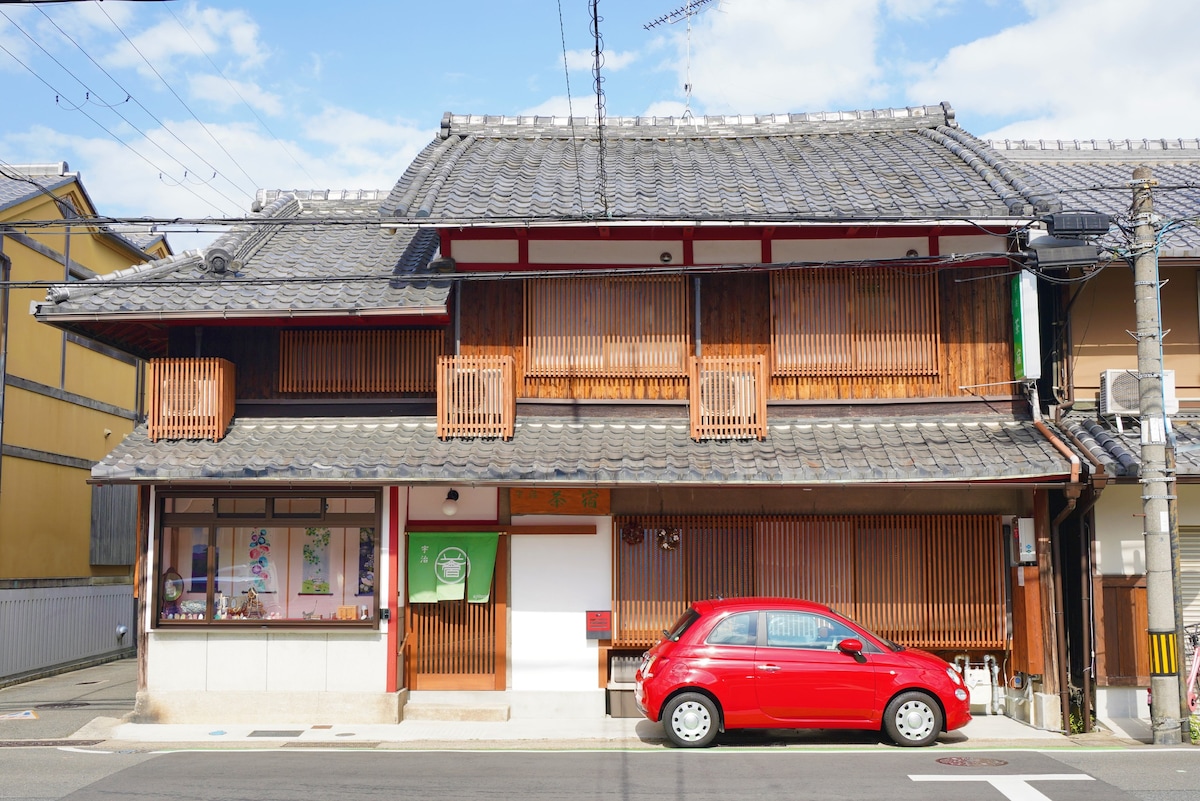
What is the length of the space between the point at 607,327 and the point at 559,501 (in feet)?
8.45

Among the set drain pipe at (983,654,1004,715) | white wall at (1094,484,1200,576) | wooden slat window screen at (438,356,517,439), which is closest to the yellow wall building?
wooden slat window screen at (438,356,517,439)

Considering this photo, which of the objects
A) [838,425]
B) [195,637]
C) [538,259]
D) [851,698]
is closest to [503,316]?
[538,259]

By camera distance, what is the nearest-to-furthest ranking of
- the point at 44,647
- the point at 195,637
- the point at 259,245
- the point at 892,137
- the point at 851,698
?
1. the point at 851,698
2. the point at 195,637
3. the point at 259,245
4. the point at 892,137
5. the point at 44,647

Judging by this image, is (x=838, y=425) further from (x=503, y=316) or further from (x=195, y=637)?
(x=195, y=637)

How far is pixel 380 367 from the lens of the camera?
14.9 meters

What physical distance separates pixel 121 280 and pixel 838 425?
397 inches

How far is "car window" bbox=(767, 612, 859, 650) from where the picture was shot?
38.7 feet

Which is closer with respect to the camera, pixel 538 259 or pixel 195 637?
pixel 195 637

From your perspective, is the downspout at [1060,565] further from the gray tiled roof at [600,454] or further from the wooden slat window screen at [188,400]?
the wooden slat window screen at [188,400]

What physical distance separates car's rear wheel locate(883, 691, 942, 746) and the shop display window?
6701mm

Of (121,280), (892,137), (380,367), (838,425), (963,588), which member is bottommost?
(963,588)

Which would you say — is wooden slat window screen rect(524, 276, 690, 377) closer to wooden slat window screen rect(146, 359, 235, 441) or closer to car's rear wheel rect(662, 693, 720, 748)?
wooden slat window screen rect(146, 359, 235, 441)

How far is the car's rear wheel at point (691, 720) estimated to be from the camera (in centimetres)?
1159

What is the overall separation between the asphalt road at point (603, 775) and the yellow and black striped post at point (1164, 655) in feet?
2.89
